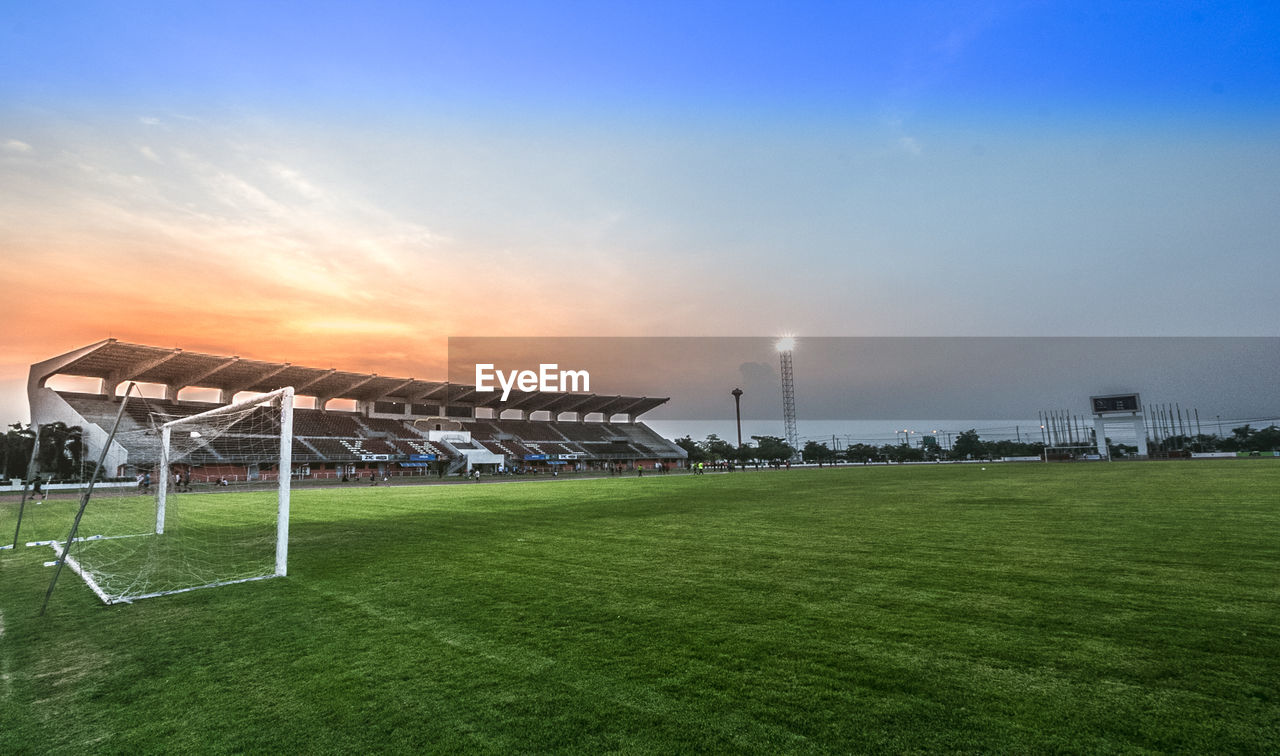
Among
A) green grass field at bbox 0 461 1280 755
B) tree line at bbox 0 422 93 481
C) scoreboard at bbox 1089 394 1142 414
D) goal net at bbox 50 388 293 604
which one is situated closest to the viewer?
green grass field at bbox 0 461 1280 755

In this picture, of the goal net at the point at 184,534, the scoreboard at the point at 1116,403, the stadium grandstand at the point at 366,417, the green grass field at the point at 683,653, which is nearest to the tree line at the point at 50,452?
the stadium grandstand at the point at 366,417

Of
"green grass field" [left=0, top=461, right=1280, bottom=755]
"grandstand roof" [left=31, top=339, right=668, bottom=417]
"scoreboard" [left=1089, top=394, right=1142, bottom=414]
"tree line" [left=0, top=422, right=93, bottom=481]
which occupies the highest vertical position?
"grandstand roof" [left=31, top=339, right=668, bottom=417]

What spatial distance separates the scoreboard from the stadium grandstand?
54942 mm

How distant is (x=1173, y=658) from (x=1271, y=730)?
110cm

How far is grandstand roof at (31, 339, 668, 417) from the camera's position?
1558 inches

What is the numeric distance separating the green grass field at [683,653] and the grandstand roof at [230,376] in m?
39.7

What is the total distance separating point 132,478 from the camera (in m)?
32.1

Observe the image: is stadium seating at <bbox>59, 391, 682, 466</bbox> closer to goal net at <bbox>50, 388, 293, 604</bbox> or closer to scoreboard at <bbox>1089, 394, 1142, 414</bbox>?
goal net at <bbox>50, 388, 293, 604</bbox>

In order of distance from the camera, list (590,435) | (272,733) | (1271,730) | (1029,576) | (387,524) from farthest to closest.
Answer: 1. (590,435)
2. (387,524)
3. (1029,576)
4. (272,733)
5. (1271,730)

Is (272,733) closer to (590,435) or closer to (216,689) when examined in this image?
(216,689)

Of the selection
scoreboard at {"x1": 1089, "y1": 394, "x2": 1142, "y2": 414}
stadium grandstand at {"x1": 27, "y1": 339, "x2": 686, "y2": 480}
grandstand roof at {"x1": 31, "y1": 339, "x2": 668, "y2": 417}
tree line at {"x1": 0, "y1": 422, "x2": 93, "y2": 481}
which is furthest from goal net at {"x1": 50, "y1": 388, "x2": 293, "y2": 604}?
scoreboard at {"x1": 1089, "y1": 394, "x2": 1142, "y2": 414}

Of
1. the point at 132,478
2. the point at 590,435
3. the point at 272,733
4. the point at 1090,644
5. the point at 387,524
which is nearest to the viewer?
the point at 272,733

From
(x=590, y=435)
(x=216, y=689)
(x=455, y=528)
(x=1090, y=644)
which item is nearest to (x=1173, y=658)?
(x=1090, y=644)

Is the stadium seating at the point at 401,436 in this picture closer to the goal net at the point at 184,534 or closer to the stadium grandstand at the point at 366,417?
the stadium grandstand at the point at 366,417
